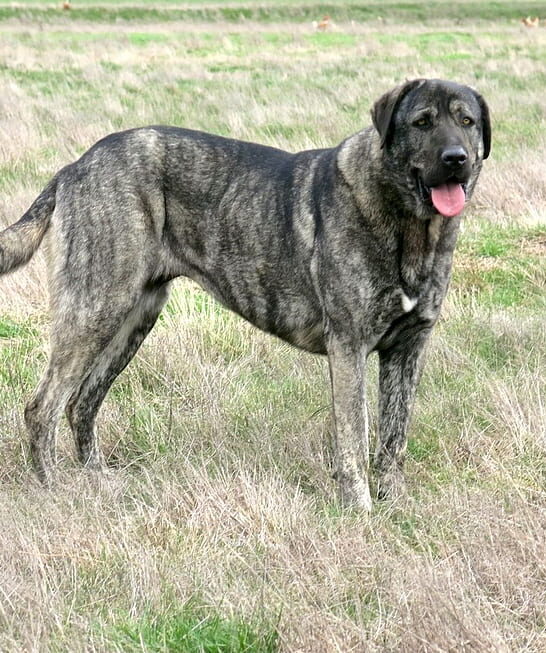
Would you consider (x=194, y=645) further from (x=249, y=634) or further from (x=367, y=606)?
(x=367, y=606)

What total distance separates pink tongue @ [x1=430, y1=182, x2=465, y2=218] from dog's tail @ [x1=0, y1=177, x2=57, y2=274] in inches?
71.3

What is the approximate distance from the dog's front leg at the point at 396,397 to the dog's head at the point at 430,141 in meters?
0.71

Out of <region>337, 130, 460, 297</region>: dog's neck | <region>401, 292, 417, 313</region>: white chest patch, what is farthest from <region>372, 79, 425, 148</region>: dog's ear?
<region>401, 292, 417, 313</region>: white chest patch

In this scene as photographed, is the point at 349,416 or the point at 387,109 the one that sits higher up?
the point at 387,109

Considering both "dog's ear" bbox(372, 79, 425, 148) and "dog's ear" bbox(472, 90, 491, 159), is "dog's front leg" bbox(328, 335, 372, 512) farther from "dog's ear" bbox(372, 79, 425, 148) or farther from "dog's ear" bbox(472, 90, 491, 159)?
"dog's ear" bbox(472, 90, 491, 159)

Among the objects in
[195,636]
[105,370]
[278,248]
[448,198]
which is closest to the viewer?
[195,636]

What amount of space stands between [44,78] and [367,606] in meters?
17.8

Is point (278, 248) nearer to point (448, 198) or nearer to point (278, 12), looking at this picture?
point (448, 198)

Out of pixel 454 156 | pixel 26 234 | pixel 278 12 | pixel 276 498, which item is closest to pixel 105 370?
pixel 26 234

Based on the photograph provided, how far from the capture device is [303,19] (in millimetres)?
47094

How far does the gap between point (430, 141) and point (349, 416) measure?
118cm

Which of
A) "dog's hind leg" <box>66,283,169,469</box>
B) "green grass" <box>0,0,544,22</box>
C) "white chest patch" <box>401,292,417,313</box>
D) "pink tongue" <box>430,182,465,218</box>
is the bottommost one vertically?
"green grass" <box>0,0,544,22</box>

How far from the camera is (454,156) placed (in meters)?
3.85

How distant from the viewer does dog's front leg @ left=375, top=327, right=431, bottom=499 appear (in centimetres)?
450
